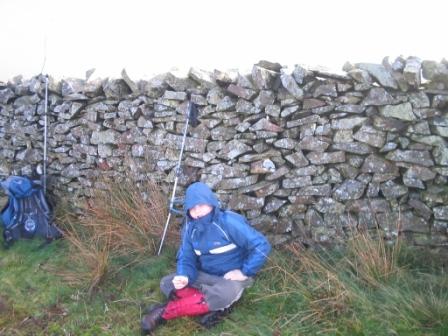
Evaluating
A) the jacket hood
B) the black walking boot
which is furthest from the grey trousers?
the jacket hood

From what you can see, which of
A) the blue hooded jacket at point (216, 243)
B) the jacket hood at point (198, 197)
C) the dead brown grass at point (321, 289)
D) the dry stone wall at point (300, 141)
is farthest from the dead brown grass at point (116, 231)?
the dead brown grass at point (321, 289)

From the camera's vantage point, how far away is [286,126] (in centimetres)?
455

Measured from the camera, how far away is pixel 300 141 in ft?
14.7

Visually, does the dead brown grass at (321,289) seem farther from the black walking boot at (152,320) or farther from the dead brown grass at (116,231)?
the dead brown grass at (116,231)

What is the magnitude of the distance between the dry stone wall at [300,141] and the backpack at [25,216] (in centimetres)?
88

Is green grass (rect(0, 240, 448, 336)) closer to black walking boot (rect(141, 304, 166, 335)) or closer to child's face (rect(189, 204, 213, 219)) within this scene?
black walking boot (rect(141, 304, 166, 335))

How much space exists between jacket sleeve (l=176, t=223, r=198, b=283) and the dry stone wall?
111 centimetres

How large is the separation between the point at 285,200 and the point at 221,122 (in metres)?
1.15

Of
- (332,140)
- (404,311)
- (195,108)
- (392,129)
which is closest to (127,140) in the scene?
(195,108)

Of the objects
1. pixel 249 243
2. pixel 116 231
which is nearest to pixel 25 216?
pixel 116 231

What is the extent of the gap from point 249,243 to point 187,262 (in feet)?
2.01

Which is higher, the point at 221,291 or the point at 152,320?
the point at 221,291

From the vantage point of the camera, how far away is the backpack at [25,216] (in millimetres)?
5492

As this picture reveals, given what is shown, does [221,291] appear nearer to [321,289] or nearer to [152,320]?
[152,320]
